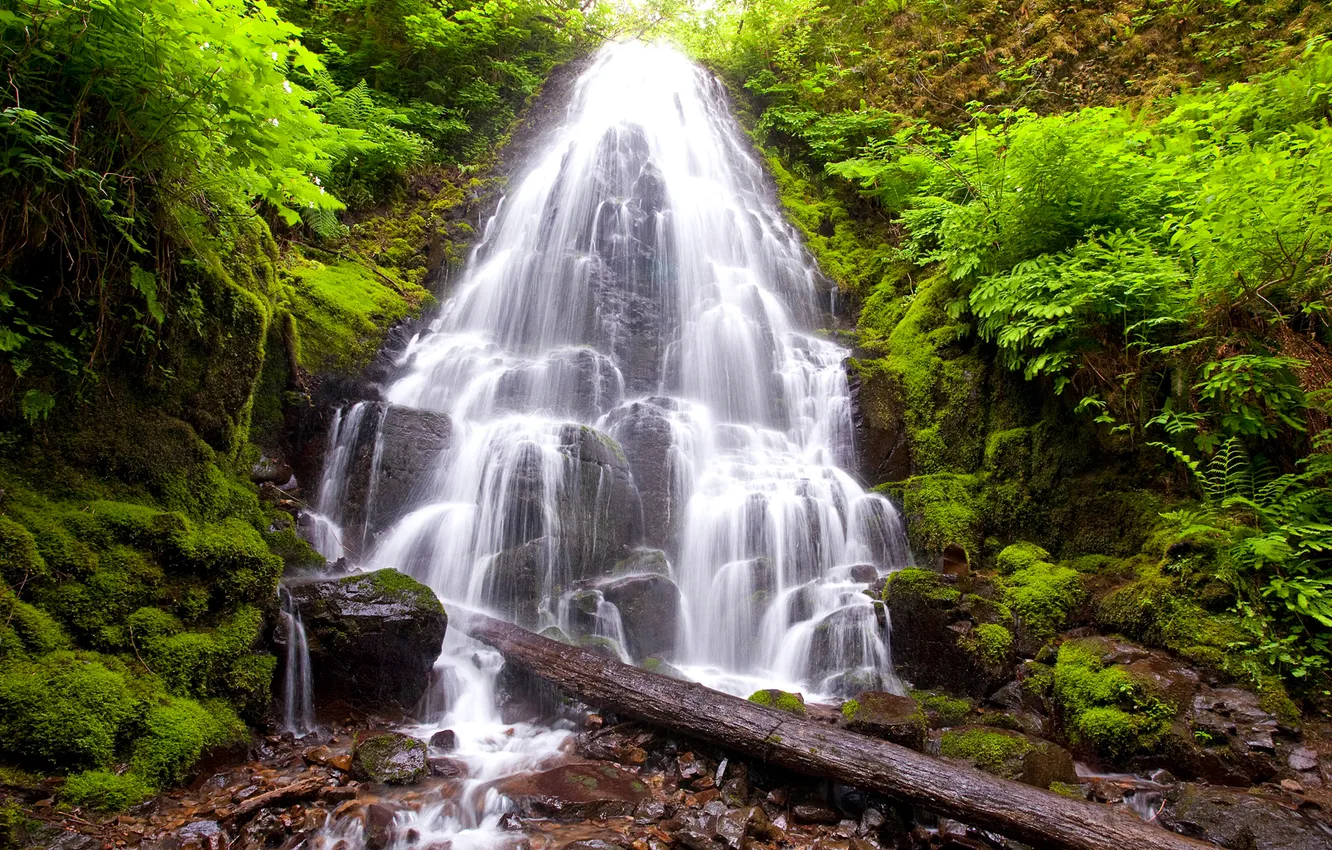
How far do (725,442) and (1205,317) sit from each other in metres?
5.73

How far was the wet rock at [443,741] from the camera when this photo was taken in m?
4.58

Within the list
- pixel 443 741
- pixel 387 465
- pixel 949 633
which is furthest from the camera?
pixel 387 465

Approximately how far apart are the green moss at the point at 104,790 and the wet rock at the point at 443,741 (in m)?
1.74

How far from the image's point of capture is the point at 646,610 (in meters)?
6.64

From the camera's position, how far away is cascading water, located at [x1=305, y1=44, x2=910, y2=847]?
6461 millimetres

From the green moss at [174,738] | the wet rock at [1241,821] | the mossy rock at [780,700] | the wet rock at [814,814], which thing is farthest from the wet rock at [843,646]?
the green moss at [174,738]

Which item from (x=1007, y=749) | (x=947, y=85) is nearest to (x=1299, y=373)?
(x=1007, y=749)

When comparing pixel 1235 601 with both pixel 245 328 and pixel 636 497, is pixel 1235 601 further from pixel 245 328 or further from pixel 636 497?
pixel 245 328

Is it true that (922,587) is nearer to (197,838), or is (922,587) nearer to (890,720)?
(890,720)

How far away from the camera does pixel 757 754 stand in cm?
409

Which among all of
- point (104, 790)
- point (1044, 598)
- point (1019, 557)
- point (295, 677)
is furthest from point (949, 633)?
point (104, 790)

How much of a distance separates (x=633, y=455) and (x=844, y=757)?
5.20 metres

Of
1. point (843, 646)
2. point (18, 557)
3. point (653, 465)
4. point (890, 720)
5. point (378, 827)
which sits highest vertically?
point (653, 465)

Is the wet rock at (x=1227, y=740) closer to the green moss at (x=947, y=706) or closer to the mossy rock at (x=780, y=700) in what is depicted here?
the green moss at (x=947, y=706)
